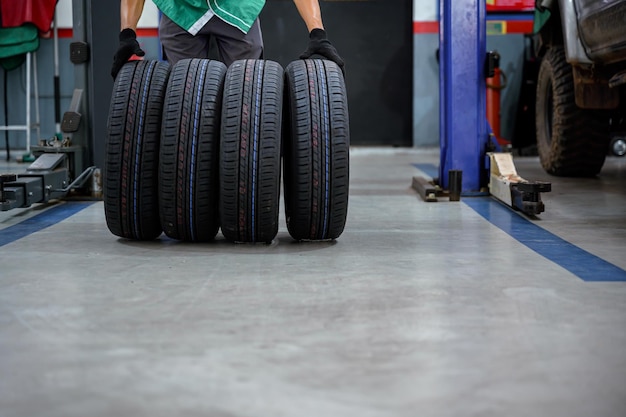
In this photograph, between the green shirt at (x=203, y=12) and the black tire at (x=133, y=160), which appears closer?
the black tire at (x=133, y=160)

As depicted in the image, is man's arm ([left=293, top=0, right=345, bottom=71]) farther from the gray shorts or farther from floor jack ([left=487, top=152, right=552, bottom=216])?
floor jack ([left=487, top=152, right=552, bottom=216])

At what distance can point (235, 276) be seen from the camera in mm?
2777

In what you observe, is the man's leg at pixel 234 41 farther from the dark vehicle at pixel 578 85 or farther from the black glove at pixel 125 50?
the dark vehicle at pixel 578 85

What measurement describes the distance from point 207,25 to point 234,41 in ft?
0.51

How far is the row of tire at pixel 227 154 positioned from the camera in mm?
3277

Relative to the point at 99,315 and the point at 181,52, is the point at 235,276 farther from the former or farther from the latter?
the point at 181,52

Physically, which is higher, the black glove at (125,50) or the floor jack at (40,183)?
the black glove at (125,50)

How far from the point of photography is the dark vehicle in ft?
15.6

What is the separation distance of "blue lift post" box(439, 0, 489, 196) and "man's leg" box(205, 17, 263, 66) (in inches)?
65.0

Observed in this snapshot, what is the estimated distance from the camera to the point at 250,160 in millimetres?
3252

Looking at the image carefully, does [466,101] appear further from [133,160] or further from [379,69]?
[379,69]

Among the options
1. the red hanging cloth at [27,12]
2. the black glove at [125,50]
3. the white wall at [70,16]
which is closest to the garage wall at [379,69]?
the white wall at [70,16]

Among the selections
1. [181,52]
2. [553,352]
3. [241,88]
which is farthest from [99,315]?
[181,52]

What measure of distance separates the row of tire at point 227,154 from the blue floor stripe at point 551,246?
0.83 metres
